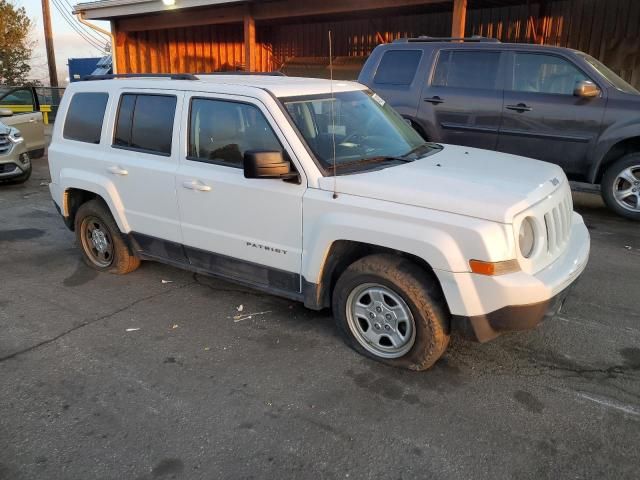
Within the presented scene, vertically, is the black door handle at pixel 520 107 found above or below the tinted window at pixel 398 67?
below


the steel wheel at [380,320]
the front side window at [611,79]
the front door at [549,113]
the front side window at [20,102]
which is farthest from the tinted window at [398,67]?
the front side window at [20,102]

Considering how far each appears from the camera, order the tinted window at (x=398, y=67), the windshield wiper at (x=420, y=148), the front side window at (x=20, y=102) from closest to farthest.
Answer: the windshield wiper at (x=420, y=148) → the tinted window at (x=398, y=67) → the front side window at (x=20, y=102)

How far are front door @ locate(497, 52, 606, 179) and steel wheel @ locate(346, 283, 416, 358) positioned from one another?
4.71m

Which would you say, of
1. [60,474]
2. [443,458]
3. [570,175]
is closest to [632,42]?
[570,175]

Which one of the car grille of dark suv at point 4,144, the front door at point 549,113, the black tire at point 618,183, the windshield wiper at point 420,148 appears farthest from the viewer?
the car grille of dark suv at point 4,144

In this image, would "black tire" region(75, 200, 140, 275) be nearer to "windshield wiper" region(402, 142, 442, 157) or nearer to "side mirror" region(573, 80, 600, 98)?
A: "windshield wiper" region(402, 142, 442, 157)

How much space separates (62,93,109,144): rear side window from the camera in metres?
5.01

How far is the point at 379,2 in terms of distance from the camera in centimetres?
1178

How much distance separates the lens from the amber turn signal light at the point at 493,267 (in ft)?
9.97

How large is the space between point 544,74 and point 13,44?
3253cm

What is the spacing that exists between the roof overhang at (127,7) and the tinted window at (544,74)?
8574mm

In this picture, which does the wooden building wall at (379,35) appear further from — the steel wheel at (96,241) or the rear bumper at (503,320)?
the rear bumper at (503,320)

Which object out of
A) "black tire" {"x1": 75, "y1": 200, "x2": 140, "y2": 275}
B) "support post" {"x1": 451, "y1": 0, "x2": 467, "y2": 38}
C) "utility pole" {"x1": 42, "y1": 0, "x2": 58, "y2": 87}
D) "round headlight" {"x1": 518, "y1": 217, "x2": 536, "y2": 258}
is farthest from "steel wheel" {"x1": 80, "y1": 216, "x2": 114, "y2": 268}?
"utility pole" {"x1": 42, "y1": 0, "x2": 58, "y2": 87}

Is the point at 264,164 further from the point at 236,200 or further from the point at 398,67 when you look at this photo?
the point at 398,67
